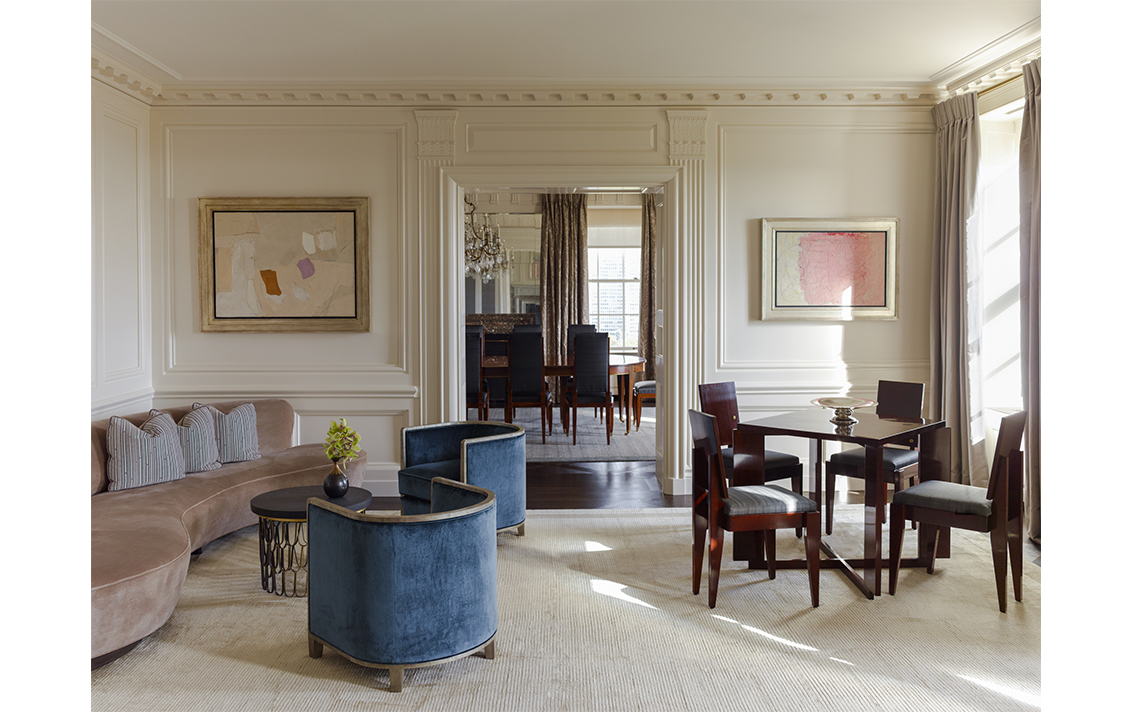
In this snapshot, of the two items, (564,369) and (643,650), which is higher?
(564,369)

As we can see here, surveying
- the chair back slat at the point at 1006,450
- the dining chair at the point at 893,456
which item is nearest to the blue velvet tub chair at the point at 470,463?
the dining chair at the point at 893,456

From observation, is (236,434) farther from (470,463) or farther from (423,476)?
(470,463)

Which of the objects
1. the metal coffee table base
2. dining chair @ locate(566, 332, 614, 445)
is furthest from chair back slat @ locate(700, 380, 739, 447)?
dining chair @ locate(566, 332, 614, 445)

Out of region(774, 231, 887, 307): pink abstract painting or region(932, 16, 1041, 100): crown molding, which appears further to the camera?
region(774, 231, 887, 307): pink abstract painting

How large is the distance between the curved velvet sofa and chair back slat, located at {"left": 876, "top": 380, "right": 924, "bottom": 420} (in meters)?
3.25

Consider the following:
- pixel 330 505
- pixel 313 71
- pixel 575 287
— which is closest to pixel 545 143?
pixel 313 71

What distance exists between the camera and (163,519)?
3.18 metres

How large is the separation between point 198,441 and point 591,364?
3.80 m

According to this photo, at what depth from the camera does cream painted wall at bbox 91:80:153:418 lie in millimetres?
4344

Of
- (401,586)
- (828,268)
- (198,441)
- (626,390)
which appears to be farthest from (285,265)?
(626,390)

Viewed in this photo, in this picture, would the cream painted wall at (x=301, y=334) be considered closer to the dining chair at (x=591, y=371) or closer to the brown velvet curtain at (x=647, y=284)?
the dining chair at (x=591, y=371)

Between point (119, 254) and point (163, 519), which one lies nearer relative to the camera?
point (163, 519)

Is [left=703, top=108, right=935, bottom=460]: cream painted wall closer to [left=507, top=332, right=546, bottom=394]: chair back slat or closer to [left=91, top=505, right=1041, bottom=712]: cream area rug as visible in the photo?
[left=91, top=505, right=1041, bottom=712]: cream area rug

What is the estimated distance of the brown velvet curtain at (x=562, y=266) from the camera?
9977 mm
